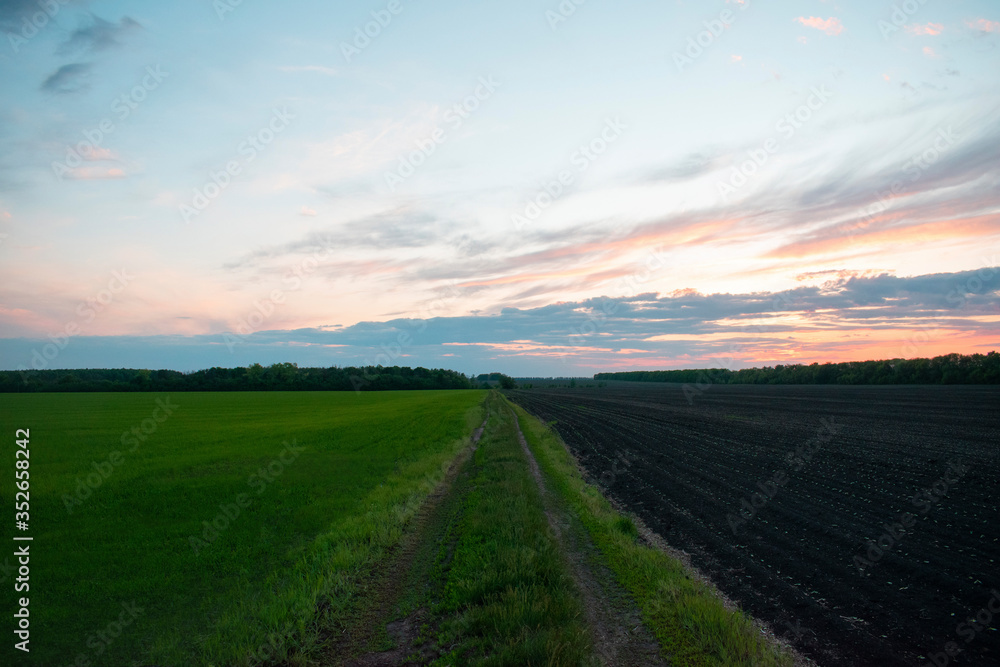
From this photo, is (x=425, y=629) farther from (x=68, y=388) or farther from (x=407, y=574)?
(x=68, y=388)

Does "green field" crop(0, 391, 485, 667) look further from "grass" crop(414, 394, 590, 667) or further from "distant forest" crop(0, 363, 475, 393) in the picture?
"distant forest" crop(0, 363, 475, 393)

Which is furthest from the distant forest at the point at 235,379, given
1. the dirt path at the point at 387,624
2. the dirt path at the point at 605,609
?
the dirt path at the point at 605,609

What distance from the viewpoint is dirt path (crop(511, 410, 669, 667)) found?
574 centimetres

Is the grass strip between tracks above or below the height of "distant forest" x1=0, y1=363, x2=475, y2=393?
below

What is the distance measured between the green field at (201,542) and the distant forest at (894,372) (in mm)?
91412

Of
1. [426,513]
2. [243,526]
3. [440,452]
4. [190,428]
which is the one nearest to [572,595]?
[426,513]

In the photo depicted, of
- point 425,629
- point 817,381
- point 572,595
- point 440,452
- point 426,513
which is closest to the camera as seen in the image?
point 425,629

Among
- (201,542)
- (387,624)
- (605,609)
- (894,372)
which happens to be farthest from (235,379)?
(894,372)

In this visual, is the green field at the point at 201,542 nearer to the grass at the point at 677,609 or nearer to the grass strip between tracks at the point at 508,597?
the grass strip between tracks at the point at 508,597

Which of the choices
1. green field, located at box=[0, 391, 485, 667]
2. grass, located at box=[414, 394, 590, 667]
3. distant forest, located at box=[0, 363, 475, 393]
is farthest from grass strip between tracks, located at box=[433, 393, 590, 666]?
distant forest, located at box=[0, 363, 475, 393]

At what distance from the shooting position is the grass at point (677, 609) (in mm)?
5707

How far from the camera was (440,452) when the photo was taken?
21.4 m

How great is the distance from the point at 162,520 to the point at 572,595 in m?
10.9

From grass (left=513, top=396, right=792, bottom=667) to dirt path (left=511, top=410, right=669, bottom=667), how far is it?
0.55ft
